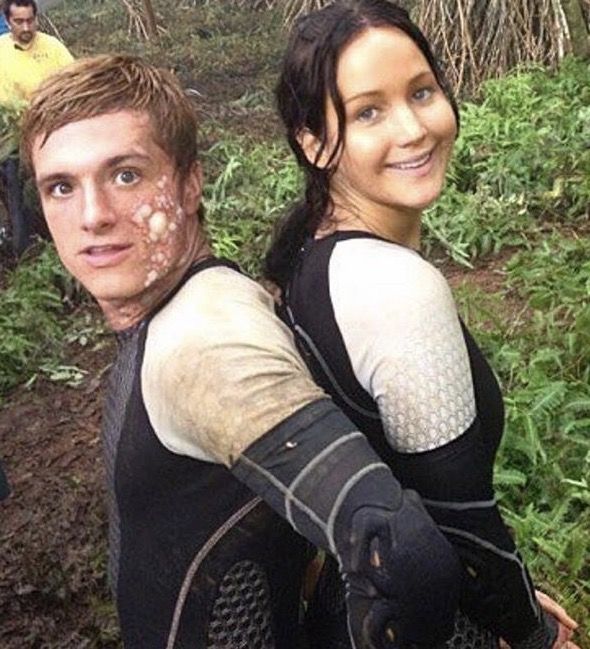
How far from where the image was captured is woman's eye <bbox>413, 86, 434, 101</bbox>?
4.76 ft

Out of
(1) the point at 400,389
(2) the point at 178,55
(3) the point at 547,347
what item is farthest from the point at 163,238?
(2) the point at 178,55

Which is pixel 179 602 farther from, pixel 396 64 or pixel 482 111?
pixel 482 111

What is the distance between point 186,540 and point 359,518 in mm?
295

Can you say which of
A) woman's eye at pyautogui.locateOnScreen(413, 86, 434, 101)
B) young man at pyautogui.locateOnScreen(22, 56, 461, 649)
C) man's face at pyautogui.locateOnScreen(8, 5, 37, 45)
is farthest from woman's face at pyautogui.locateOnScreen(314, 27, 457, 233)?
man's face at pyautogui.locateOnScreen(8, 5, 37, 45)

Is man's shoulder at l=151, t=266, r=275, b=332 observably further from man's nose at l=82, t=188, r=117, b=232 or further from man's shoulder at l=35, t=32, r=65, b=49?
man's shoulder at l=35, t=32, r=65, b=49

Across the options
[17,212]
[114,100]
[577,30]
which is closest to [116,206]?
[114,100]

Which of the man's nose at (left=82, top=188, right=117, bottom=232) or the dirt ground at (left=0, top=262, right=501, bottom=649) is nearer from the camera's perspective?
the man's nose at (left=82, top=188, right=117, bottom=232)

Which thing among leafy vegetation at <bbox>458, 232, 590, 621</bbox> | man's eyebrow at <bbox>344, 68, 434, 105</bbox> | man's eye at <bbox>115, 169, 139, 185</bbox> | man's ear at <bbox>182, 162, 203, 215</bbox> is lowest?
leafy vegetation at <bbox>458, 232, 590, 621</bbox>

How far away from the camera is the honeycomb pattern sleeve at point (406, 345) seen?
123cm

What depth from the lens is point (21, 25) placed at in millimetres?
7195

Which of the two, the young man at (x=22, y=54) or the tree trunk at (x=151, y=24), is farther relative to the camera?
the tree trunk at (x=151, y=24)

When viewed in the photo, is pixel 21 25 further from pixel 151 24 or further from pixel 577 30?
pixel 151 24

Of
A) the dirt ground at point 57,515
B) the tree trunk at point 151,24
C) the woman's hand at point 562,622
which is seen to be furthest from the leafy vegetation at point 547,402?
the tree trunk at point 151,24

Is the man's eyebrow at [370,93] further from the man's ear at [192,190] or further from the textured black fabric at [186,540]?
the textured black fabric at [186,540]
